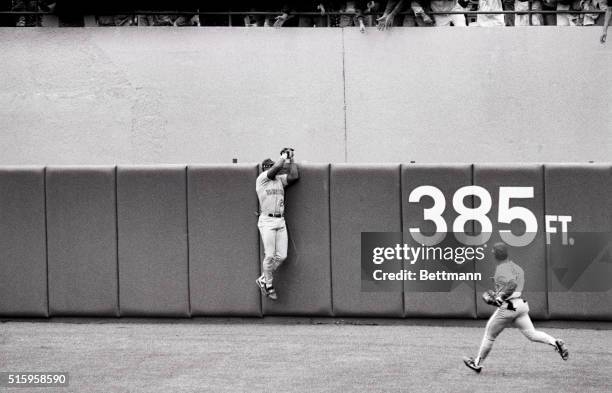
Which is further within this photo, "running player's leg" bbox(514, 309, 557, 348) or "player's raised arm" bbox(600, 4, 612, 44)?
"player's raised arm" bbox(600, 4, 612, 44)

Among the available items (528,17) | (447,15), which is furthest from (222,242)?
(528,17)

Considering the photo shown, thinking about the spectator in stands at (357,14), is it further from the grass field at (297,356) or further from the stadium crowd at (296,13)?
the grass field at (297,356)

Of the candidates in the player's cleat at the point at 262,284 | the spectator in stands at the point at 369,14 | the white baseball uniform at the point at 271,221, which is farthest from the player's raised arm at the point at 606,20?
the player's cleat at the point at 262,284

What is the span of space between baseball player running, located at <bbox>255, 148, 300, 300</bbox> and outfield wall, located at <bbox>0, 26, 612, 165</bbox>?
2724 millimetres

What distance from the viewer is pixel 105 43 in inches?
626

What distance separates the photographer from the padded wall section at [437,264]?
42.4ft

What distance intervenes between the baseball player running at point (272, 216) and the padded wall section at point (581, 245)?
3.65m

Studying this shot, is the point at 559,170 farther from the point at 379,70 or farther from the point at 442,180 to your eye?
the point at 379,70

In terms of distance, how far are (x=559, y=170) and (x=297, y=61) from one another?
5042 millimetres

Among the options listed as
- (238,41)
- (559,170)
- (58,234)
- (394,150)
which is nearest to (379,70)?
(394,150)

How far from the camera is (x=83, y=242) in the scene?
44.1 feet

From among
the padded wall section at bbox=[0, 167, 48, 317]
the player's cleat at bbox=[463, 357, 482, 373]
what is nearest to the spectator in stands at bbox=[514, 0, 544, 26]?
the player's cleat at bbox=[463, 357, 482, 373]

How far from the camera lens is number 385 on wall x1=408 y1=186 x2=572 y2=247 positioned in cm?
1288

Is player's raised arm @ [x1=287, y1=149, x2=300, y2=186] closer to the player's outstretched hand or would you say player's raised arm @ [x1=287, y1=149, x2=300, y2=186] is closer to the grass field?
the grass field
